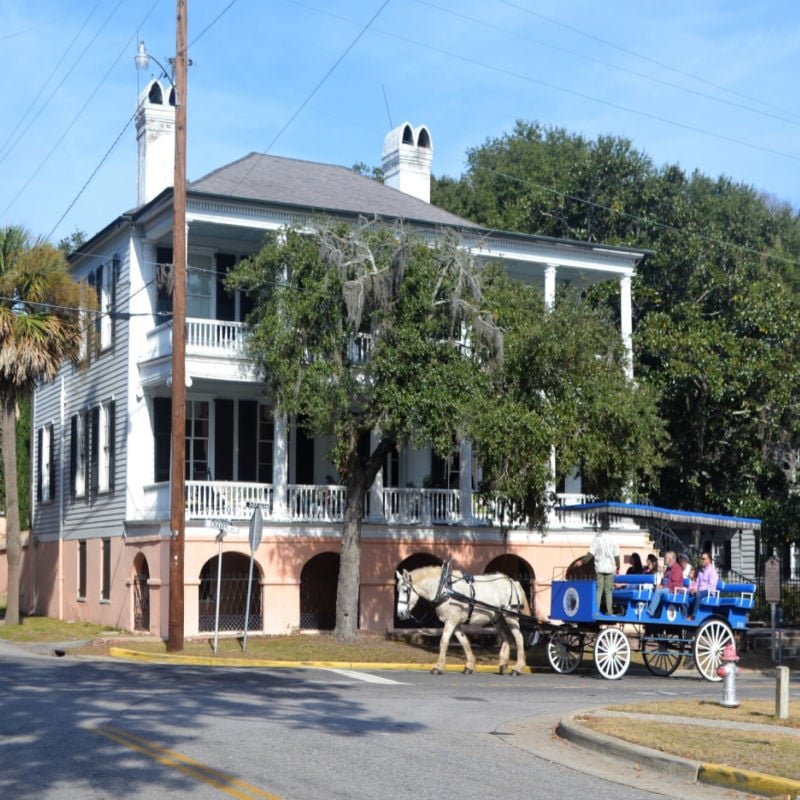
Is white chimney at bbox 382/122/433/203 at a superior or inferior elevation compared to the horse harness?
superior

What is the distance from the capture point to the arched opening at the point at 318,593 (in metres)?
31.1

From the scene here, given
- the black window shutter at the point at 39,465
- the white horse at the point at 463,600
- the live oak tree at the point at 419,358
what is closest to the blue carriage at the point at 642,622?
the white horse at the point at 463,600

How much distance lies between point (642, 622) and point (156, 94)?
19234 mm

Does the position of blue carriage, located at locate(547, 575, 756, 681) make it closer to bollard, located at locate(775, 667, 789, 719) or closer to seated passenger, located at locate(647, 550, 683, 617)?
seated passenger, located at locate(647, 550, 683, 617)

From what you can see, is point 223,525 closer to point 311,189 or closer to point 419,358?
point 419,358

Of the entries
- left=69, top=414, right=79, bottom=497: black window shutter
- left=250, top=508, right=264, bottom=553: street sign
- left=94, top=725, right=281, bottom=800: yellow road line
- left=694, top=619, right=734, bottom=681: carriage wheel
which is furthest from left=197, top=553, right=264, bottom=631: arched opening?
left=94, top=725, right=281, bottom=800: yellow road line

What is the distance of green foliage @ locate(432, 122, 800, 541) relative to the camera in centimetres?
3478

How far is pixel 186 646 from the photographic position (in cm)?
2597

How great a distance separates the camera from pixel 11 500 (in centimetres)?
3019

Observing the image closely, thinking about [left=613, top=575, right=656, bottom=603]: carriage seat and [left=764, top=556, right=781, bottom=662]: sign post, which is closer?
[left=613, top=575, right=656, bottom=603]: carriage seat

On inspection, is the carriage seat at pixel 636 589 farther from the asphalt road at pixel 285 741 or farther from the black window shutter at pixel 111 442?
the black window shutter at pixel 111 442

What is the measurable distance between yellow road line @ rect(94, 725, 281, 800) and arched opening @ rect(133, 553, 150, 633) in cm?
1776

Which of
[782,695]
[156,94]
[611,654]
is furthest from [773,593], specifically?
[156,94]

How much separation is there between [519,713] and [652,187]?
35773mm
